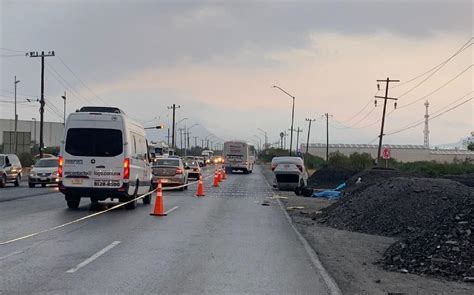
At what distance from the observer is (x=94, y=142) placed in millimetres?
19703

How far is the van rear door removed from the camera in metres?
19.5

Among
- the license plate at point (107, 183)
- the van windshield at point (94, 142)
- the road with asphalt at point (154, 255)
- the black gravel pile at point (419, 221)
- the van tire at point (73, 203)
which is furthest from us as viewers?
the van tire at point (73, 203)

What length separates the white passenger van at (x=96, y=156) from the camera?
769 inches

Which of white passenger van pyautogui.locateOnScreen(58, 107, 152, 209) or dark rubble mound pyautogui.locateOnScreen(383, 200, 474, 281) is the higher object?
white passenger van pyautogui.locateOnScreen(58, 107, 152, 209)

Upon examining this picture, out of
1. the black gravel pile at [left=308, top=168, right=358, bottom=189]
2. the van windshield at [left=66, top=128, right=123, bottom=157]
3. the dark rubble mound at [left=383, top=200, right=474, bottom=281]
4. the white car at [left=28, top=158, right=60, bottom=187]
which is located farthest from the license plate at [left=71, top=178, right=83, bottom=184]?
the black gravel pile at [left=308, top=168, right=358, bottom=189]

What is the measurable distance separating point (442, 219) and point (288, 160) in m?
21.7

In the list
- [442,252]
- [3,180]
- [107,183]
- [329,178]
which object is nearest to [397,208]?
[442,252]

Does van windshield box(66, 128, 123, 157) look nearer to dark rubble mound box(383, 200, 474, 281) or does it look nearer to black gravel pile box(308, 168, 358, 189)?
dark rubble mound box(383, 200, 474, 281)

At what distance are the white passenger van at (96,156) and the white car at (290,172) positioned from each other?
15.7m

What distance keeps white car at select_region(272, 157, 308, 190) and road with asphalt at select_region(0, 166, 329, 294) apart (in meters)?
14.8

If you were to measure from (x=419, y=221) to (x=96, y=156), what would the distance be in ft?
32.1

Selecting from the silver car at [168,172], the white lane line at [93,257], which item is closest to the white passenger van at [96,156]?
the white lane line at [93,257]

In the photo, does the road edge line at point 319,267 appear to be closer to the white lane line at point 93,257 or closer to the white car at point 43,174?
the white lane line at point 93,257

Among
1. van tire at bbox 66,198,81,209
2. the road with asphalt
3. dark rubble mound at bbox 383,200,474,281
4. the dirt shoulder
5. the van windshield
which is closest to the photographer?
the road with asphalt
